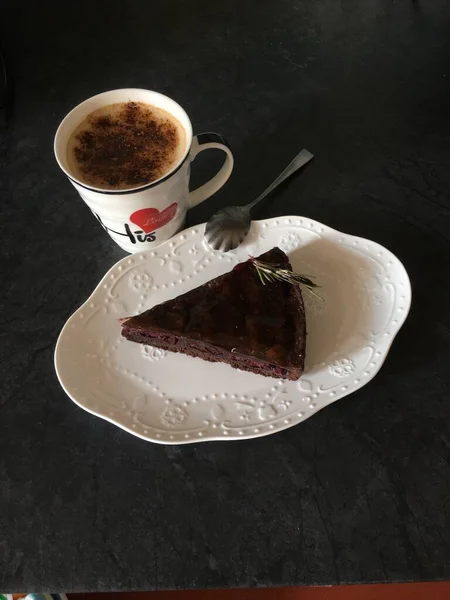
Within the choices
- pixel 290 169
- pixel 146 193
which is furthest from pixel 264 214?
pixel 146 193

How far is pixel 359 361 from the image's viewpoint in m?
0.95

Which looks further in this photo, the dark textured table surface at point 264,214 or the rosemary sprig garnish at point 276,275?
the rosemary sprig garnish at point 276,275

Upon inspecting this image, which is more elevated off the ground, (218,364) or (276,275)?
(276,275)

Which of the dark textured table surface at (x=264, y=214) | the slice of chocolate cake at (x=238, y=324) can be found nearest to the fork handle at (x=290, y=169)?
the dark textured table surface at (x=264, y=214)

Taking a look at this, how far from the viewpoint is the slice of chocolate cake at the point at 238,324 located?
94cm

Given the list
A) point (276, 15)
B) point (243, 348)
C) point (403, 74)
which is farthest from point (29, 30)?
point (243, 348)

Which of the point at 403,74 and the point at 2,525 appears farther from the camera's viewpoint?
the point at 403,74

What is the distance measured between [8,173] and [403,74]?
101 centimetres

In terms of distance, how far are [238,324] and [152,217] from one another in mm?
251

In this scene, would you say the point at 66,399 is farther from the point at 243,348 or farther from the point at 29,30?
the point at 29,30

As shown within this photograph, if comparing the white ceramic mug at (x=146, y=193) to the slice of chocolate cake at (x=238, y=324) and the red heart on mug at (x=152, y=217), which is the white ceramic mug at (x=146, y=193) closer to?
the red heart on mug at (x=152, y=217)

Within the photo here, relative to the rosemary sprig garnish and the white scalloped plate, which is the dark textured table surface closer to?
the white scalloped plate

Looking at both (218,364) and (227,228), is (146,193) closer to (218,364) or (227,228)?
(227,228)

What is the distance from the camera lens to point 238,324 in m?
0.96
